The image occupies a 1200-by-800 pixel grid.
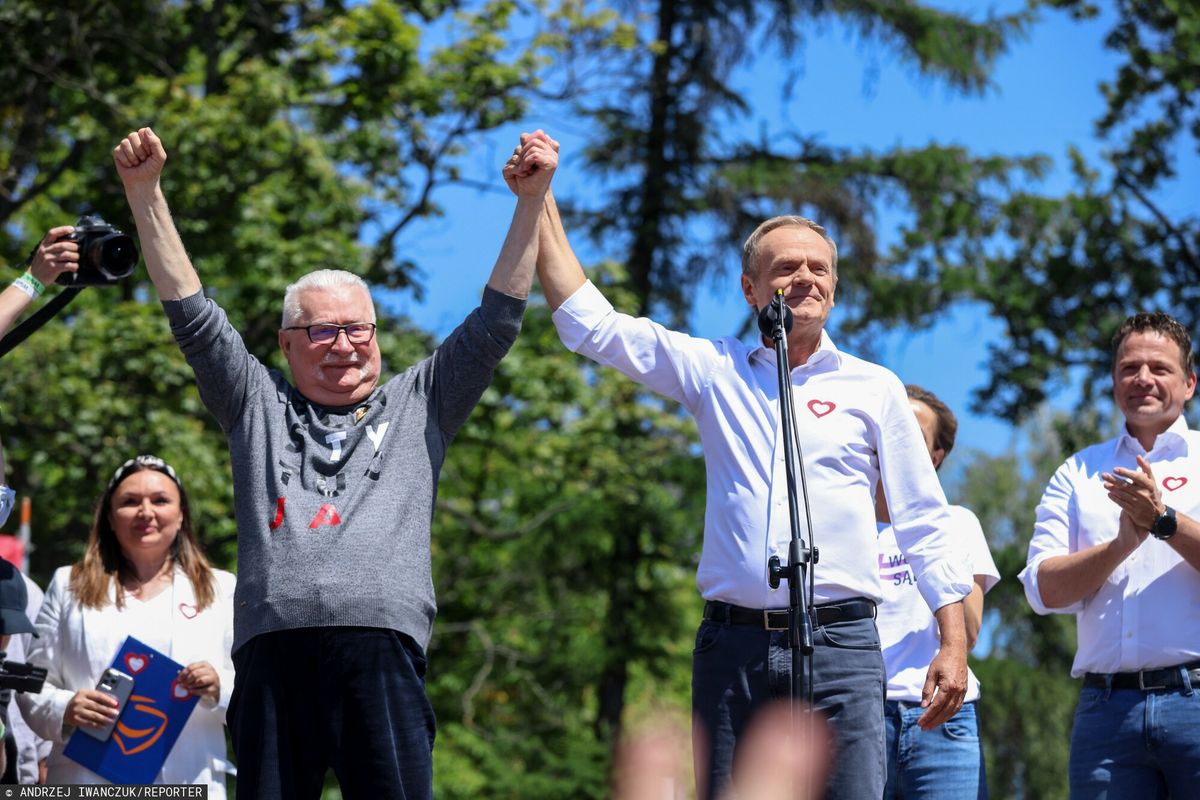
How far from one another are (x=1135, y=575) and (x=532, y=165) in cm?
228

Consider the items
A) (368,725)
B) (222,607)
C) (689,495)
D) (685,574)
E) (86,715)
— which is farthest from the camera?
(685,574)

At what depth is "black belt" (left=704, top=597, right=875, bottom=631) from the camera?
389cm

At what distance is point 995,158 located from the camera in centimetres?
1989

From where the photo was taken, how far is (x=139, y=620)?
17.2 feet

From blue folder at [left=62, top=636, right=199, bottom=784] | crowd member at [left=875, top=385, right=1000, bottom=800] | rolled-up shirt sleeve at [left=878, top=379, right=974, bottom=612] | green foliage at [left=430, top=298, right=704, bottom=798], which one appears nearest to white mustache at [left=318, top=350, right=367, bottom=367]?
rolled-up shirt sleeve at [left=878, top=379, right=974, bottom=612]

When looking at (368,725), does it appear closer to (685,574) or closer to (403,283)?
(403,283)

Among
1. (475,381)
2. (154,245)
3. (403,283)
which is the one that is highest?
(403,283)

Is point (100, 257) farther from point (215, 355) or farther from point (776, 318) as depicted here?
point (776, 318)

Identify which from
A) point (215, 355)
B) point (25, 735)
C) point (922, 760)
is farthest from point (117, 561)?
point (922, 760)

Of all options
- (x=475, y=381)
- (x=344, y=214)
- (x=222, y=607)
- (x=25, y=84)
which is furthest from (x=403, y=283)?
(x=475, y=381)

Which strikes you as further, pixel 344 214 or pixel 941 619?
pixel 344 214

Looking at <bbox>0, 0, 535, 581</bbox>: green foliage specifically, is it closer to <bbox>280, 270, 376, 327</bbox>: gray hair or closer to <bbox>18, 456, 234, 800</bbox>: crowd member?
<bbox>18, 456, 234, 800</bbox>: crowd member

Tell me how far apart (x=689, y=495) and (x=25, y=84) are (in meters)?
9.16

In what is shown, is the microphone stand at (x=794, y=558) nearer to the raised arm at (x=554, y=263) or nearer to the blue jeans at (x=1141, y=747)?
the raised arm at (x=554, y=263)
